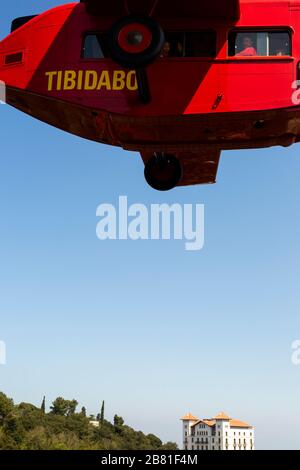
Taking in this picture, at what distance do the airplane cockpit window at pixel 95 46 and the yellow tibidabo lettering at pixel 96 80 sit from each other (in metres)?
0.30

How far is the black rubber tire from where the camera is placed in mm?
9344

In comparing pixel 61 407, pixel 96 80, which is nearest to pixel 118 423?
pixel 61 407

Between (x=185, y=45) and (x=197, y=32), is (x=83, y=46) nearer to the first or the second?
(x=185, y=45)

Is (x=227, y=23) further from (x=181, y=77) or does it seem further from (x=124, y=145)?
(x=124, y=145)

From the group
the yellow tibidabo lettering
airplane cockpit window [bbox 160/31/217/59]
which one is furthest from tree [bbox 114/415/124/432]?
airplane cockpit window [bbox 160/31/217/59]

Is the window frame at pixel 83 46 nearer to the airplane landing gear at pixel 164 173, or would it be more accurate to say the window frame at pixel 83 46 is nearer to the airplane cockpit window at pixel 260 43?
the airplane cockpit window at pixel 260 43

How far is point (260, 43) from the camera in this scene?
394 inches

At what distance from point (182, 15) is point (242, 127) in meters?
2.13

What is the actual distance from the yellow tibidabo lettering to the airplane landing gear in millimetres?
3253

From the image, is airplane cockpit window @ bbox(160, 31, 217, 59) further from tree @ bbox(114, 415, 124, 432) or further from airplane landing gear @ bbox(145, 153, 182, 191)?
tree @ bbox(114, 415, 124, 432)

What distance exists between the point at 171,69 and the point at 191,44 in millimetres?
548

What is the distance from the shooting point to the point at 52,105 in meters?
10.6

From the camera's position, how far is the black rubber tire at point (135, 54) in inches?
368

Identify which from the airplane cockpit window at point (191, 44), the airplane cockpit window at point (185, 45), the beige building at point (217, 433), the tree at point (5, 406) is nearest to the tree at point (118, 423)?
the beige building at point (217, 433)
